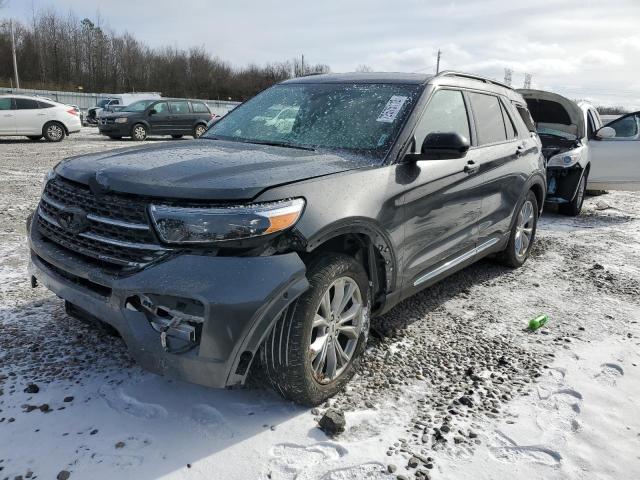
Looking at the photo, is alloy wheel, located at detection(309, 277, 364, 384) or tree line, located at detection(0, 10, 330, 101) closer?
alloy wheel, located at detection(309, 277, 364, 384)

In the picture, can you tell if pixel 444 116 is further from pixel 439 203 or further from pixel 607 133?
pixel 607 133

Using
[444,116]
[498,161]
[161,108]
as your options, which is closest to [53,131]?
[161,108]

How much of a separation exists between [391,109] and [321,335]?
157cm

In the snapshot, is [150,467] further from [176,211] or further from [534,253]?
[534,253]

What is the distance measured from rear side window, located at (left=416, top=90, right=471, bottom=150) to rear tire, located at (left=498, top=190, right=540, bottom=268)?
1289 millimetres

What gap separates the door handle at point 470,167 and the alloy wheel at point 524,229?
50.4 inches

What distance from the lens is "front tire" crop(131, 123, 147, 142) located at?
19891 millimetres

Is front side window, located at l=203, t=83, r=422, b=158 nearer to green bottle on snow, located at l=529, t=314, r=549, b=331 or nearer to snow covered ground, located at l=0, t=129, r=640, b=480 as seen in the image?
snow covered ground, located at l=0, t=129, r=640, b=480

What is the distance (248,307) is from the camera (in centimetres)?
218

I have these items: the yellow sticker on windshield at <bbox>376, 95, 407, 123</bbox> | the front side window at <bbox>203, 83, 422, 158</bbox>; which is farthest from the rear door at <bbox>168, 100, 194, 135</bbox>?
the yellow sticker on windshield at <bbox>376, 95, 407, 123</bbox>

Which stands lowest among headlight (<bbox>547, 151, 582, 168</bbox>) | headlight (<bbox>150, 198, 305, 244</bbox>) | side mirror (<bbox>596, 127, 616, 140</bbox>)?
headlight (<bbox>547, 151, 582, 168</bbox>)

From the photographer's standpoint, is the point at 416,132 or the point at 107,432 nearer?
the point at 107,432

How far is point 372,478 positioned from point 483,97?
326 centimetres

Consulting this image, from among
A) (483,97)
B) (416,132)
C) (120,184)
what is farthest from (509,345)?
(120,184)
